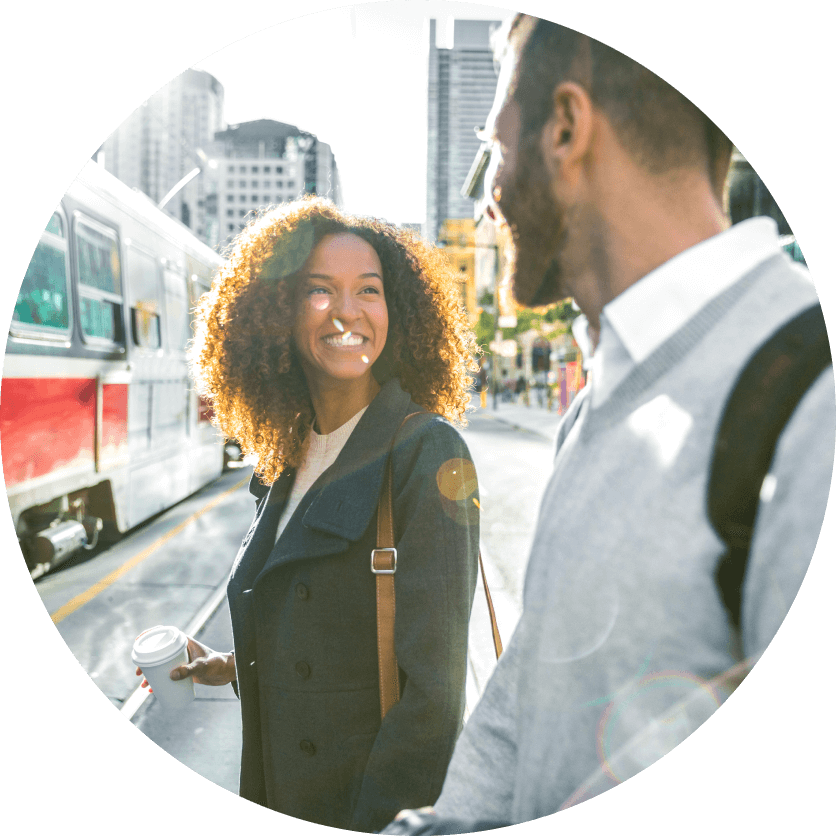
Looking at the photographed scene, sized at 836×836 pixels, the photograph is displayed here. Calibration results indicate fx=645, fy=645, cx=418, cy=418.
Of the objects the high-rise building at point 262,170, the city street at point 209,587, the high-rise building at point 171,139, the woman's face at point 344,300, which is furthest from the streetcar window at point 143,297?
the woman's face at point 344,300

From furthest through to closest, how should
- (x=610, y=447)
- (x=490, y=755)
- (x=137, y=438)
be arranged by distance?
(x=137, y=438) < (x=490, y=755) < (x=610, y=447)

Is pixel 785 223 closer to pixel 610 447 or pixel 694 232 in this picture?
pixel 694 232

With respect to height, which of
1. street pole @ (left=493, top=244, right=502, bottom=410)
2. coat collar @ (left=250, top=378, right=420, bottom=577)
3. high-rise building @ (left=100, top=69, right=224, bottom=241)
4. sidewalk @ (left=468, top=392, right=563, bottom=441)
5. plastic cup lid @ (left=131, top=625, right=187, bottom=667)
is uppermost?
high-rise building @ (left=100, top=69, right=224, bottom=241)

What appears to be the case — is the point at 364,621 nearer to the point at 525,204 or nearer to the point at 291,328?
the point at 291,328

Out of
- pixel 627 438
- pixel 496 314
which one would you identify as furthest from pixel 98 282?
pixel 627 438

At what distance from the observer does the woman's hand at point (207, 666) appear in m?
1.23

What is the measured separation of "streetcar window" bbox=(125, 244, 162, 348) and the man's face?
2.77 ft

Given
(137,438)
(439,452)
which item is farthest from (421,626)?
(137,438)

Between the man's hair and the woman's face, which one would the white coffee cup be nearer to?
the woman's face

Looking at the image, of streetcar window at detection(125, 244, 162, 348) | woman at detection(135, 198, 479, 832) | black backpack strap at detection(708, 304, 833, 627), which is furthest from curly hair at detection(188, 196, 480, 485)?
black backpack strap at detection(708, 304, 833, 627)

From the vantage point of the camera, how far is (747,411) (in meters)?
0.74

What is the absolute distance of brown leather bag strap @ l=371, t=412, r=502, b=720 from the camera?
3.34 ft

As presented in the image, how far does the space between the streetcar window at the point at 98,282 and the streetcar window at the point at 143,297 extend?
3 cm

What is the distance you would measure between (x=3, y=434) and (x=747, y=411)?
1243mm
